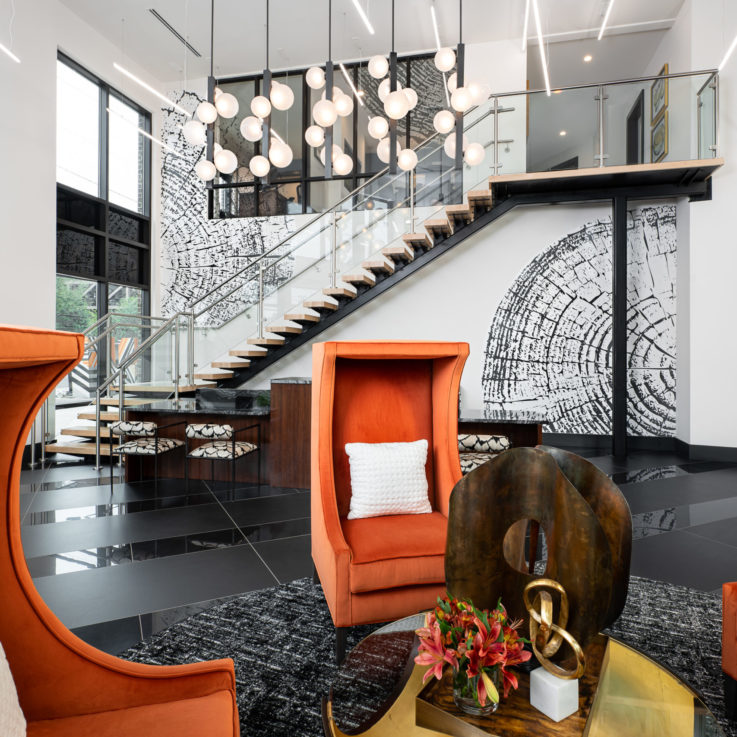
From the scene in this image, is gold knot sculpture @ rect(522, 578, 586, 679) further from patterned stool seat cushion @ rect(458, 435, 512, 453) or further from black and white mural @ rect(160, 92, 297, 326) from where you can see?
black and white mural @ rect(160, 92, 297, 326)

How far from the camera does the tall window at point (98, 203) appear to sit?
7.31m

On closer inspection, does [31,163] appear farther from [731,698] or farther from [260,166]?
[731,698]

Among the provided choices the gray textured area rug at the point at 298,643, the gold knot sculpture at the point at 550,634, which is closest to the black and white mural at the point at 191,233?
the gray textured area rug at the point at 298,643

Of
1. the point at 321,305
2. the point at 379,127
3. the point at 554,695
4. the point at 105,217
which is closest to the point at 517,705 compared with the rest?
the point at 554,695

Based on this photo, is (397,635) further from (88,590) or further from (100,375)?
(100,375)

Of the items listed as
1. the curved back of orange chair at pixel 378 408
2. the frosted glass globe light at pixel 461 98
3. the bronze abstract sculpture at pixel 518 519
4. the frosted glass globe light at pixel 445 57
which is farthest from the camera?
the frosted glass globe light at pixel 445 57

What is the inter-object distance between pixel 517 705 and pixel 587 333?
6.55 metres

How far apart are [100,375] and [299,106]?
5.71m

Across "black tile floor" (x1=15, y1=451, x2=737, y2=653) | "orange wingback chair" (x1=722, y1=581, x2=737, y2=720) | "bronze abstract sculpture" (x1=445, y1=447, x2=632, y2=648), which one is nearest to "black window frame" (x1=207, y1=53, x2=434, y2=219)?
"black tile floor" (x1=15, y1=451, x2=737, y2=653)

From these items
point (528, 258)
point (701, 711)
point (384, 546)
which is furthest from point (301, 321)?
point (701, 711)

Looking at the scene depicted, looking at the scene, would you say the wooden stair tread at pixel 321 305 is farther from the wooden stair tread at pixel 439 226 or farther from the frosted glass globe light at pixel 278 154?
the frosted glass globe light at pixel 278 154

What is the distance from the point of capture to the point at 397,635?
5.26ft

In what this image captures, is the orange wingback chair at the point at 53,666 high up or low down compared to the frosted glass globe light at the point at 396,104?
down

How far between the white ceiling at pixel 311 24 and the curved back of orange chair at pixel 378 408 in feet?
21.5
